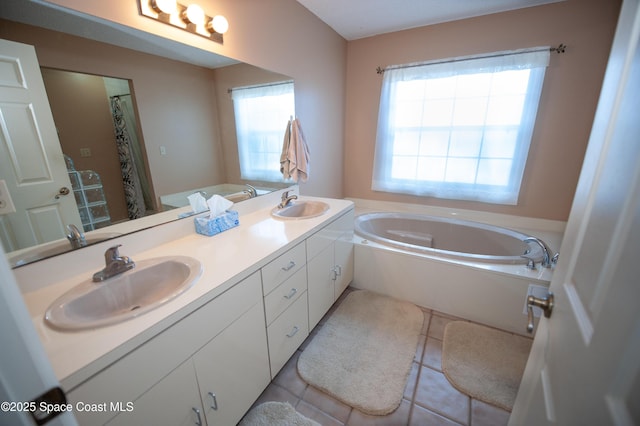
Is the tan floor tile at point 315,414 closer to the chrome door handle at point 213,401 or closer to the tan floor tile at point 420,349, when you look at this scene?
the chrome door handle at point 213,401

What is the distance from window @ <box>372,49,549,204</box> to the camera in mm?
2268

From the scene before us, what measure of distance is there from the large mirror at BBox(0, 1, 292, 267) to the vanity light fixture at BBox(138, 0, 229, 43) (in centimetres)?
13

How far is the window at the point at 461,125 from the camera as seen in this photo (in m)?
2.27

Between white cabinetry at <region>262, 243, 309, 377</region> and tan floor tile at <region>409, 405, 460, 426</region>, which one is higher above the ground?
white cabinetry at <region>262, 243, 309, 377</region>

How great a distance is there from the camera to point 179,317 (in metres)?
0.81

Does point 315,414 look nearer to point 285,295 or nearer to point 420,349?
point 285,295

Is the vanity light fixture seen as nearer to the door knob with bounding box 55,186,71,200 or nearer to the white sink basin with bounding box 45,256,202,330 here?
the door knob with bounding box 55,186,71,200

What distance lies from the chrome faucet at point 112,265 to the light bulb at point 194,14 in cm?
115

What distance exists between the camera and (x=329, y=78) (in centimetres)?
265

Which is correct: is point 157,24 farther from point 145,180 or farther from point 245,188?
point 245,188

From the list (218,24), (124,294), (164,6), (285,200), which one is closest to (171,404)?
(124,294)

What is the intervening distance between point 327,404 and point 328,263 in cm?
80

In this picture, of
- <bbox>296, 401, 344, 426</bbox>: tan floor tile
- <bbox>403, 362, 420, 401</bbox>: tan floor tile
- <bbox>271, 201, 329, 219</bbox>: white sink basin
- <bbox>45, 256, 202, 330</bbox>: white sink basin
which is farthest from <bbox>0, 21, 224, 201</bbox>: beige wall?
<bbox>403, 362, 420, 401</bbox>: tan floor tile

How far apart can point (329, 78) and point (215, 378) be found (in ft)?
8.81
